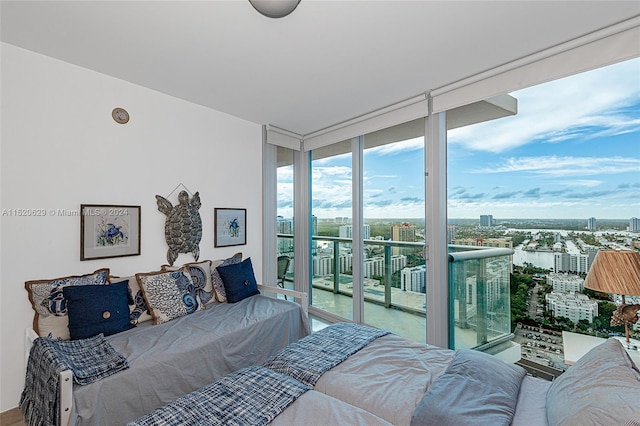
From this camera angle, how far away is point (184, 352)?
2039 mm

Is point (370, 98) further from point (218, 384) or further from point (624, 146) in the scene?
point (218, 384)

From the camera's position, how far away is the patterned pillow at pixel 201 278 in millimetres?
2910

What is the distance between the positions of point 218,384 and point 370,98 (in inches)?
111

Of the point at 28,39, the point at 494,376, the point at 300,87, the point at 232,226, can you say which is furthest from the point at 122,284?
the point at 494,376

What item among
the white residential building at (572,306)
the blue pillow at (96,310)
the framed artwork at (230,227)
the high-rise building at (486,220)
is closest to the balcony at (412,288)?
the high-rise building at (486,220)

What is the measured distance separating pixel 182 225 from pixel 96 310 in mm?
1108

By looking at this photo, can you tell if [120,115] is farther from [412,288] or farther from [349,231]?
[412,288]

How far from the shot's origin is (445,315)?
113 inches

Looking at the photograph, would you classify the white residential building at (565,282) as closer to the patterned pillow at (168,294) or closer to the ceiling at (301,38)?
the ceiling at (301,38)

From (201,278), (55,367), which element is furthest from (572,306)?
(55,367)

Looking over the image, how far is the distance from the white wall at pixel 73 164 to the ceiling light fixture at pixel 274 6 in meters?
1.81

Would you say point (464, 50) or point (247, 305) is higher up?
point (464, 50)

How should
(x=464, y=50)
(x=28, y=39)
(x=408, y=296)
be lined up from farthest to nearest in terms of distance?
(x=408, y=296) → (x=464, y=50) → (x=28, y=39)

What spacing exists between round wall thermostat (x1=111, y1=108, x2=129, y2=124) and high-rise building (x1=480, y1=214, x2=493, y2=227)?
135 inches
